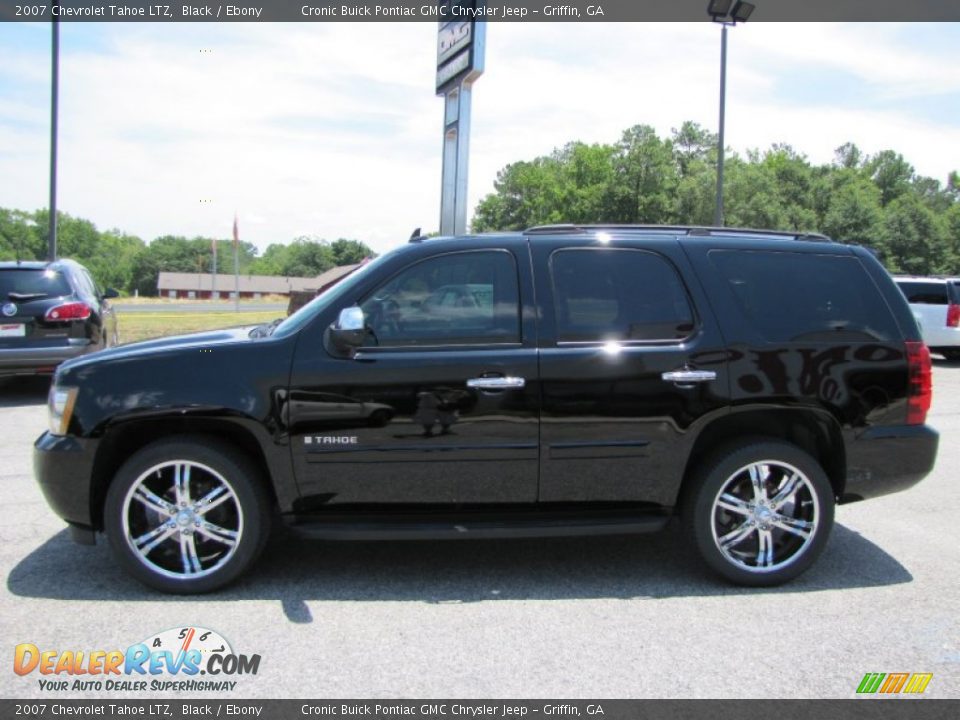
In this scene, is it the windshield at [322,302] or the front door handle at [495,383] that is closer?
the front door handle at [495,383]

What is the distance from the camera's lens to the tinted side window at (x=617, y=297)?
4.02 metres

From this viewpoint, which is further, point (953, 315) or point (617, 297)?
point (953, 315)

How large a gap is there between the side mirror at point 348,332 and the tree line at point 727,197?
167 ft

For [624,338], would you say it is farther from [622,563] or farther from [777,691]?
[777,691]

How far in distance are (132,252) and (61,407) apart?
150 meters

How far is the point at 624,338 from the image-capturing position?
4012 mm

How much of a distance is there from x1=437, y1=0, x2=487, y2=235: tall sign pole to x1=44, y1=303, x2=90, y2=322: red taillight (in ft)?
23.5

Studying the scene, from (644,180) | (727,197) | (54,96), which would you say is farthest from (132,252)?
(54,96)

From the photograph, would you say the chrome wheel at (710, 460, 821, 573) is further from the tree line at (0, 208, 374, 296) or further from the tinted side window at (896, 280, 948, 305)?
the tree line at (0, 208, 374, 296)

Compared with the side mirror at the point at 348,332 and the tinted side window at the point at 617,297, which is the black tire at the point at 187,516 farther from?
the tinted side window at the point at 617,297

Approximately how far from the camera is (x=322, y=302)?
4.06m

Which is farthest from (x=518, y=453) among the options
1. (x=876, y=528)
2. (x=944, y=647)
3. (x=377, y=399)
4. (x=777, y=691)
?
(x=876, y=528)

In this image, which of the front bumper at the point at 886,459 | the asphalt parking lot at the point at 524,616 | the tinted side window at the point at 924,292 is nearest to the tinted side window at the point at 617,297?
the front bumper at the point at 886,459

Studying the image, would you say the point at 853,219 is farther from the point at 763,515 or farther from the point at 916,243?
the point at 763,515
